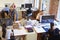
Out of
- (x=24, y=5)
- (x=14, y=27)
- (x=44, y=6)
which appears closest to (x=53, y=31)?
(x=14, y=27)

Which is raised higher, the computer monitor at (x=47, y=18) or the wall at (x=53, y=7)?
the wall at (x=53, y=7)

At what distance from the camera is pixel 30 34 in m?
4.67

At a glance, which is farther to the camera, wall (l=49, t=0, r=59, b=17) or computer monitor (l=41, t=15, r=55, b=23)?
wall (l=49, t=0, r=59, b=17)

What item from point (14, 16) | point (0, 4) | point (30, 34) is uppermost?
point (0, 4)

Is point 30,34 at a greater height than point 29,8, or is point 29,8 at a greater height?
point 29,8

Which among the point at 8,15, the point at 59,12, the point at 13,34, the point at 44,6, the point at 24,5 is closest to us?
the point at 13,34

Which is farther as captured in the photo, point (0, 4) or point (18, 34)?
point (0, 4)

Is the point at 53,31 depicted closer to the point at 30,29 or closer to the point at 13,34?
the point at 30,29

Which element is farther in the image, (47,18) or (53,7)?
(53,7)

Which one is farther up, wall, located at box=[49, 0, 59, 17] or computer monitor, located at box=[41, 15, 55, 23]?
wall, located at box=[49, 0, 59, 17]

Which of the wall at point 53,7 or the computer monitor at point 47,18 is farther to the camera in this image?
the wall at point 53,7

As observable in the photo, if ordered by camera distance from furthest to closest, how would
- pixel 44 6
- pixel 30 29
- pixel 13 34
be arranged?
1. pixel 44 6
2. pixel 30 29
3. pixel 13 34

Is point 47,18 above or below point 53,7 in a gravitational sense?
below

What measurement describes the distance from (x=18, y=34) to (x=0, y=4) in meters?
4.38
